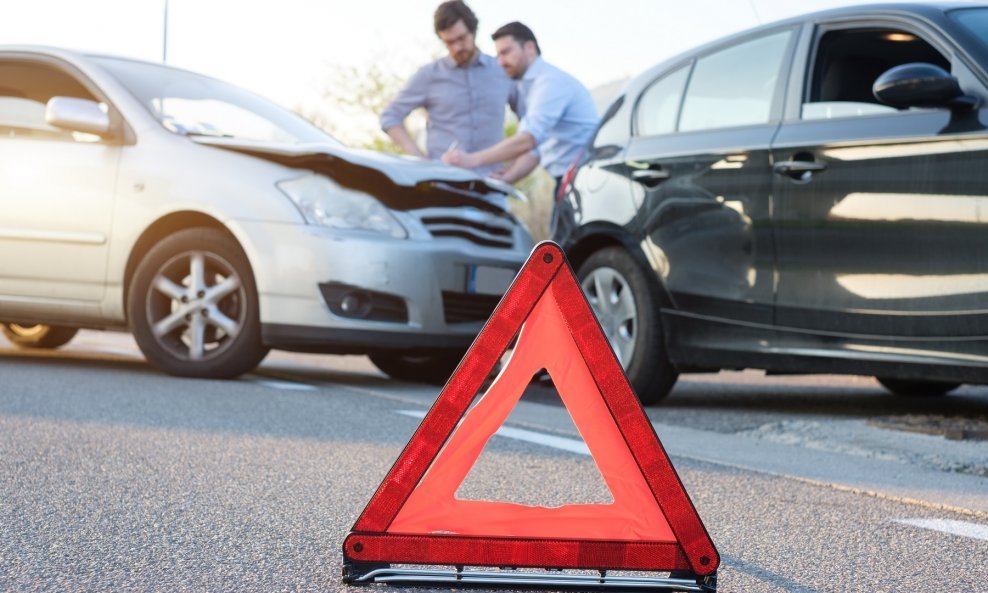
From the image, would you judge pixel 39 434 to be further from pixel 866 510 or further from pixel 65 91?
pixel 65 91

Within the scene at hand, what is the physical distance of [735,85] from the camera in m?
6.49

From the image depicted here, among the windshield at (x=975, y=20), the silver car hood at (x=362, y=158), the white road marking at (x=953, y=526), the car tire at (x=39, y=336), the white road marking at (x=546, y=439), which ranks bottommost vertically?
→ the car tire at (x=39, y=336)

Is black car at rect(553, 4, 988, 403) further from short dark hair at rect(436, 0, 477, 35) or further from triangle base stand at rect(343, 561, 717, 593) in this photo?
triangle base stand at rect(343, 561, 717, 593)

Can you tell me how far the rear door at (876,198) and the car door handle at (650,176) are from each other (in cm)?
72

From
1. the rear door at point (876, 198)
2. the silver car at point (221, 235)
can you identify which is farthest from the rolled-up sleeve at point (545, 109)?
the rear door at point (876, 198)

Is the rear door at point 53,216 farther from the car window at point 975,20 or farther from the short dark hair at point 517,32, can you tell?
the car window at point 975,20

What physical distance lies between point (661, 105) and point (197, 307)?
252 cm

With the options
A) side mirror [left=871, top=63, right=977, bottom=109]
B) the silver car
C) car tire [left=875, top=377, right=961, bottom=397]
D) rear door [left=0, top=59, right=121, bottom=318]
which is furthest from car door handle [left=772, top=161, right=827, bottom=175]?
rear door [left=0, top=59, right=121, bottom=318]

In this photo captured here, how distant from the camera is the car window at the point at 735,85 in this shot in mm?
6246

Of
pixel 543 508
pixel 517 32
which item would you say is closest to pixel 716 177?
pixel 517 32

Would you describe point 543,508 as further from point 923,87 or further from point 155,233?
point 155,233

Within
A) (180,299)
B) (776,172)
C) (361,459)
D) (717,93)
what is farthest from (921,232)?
(180,299)

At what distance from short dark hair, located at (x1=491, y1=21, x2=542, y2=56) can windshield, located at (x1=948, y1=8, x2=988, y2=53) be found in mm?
3383

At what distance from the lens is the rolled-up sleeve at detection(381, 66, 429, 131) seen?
9102 mm
